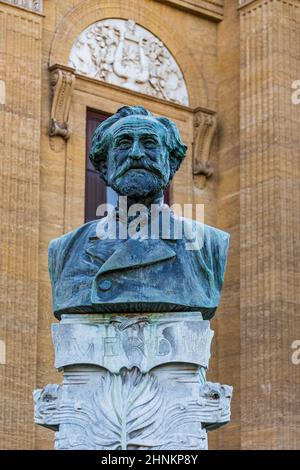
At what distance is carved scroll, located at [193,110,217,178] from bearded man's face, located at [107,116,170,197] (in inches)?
668

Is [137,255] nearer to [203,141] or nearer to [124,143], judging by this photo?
[124,143]

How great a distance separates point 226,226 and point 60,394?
17.1 m

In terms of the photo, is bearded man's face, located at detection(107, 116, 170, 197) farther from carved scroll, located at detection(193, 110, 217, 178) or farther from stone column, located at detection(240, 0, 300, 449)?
carved scroll, located at detection(193, 110, 217, 178)

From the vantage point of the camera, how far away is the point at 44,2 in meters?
23.3

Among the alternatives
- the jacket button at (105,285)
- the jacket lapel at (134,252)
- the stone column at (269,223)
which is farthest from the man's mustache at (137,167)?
the stone column at (269,223)

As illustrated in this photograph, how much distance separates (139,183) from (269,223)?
15585mm

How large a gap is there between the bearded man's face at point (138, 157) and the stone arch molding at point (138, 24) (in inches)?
607

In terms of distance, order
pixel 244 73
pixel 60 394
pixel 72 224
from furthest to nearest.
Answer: pixel 244 73 → pixel 72 224 → pixel 60 394

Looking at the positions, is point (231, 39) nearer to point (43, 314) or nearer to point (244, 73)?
point (244, 73)

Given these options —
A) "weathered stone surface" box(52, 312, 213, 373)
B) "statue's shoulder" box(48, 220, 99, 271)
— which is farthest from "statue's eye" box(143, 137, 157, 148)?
"weathered stone surface" box(52, 312, 213, 373)

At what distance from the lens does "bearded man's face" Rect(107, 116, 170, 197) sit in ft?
25.7

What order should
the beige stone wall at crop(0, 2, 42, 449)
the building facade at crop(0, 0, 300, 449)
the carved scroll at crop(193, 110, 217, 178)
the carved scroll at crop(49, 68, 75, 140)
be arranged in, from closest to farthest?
the beige stone wall at crop(0, 2, 42, 449) → the building facade at crop(0, 0, 300, 449) → the carved scroll at crop(49, 68, 75, 140) → the carved scroll at crop(193, 110, 217, 178)

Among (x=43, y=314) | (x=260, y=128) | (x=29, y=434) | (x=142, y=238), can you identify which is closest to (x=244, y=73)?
(x=260, y=128)

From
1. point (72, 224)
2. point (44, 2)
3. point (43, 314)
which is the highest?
point (44, 2)
